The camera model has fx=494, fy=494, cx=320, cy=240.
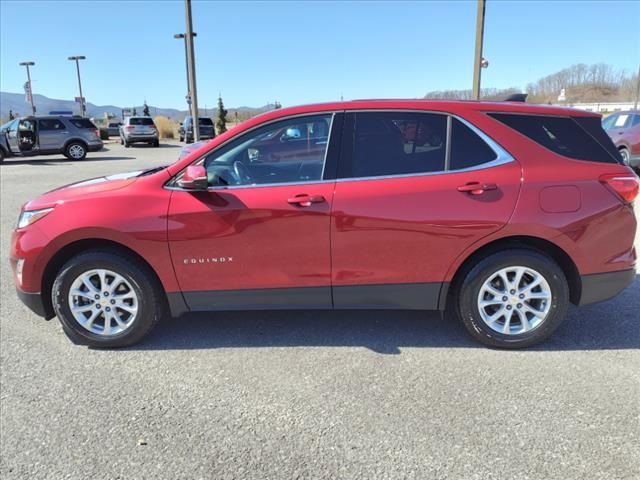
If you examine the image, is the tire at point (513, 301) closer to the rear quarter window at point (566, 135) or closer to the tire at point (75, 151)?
the rear quarter window at point (566, 135)

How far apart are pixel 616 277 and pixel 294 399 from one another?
2.42 m

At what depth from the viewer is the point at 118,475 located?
2354mm

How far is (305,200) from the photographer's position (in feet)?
10.9

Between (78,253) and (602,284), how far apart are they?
3749mm

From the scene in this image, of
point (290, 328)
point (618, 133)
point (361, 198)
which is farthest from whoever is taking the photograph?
point (618, 133)

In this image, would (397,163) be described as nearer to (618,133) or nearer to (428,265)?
(428,265)

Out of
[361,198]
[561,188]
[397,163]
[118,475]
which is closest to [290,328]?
[361,198]

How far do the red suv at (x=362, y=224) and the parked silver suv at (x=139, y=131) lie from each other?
2782 centimetres

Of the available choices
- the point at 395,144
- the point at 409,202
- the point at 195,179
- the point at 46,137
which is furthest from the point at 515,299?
the point at 46,137

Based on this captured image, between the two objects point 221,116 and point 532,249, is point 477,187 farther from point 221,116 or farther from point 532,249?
point 221,116

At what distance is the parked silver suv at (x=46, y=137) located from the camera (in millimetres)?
19359

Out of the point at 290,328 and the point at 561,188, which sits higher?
the point at 561,188

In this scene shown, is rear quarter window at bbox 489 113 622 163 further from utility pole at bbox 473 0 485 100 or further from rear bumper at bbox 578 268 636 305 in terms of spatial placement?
utility pole at bbox 473 0 485 100

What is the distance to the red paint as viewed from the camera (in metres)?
3.33
